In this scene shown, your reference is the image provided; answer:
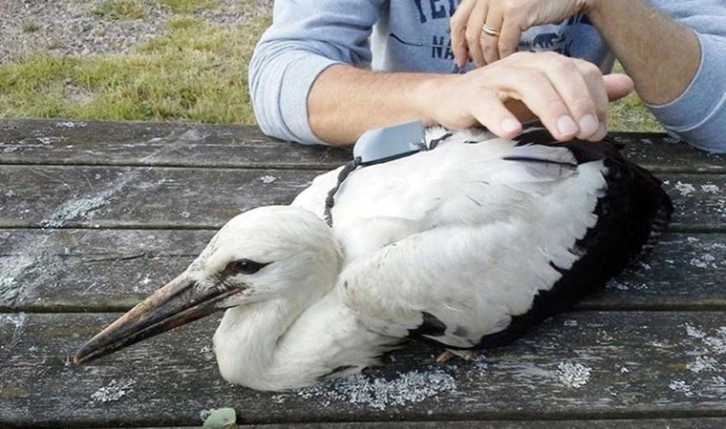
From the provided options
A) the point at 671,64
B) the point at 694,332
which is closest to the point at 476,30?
the point at 671,64

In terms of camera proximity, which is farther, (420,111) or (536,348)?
(420,111)

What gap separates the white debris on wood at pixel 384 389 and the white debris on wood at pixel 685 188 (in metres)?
0.83

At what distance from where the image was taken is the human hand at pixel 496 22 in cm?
191

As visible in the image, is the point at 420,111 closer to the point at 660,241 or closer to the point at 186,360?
the point at 660,241

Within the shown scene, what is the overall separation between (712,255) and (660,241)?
0.10 meters

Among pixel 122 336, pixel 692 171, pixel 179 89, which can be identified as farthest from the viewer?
pixel 179 89

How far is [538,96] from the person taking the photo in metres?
1.60

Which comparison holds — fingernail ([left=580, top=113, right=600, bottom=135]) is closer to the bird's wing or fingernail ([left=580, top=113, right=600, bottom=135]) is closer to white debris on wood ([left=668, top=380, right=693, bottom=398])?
the bird's wing

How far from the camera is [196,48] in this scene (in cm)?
459

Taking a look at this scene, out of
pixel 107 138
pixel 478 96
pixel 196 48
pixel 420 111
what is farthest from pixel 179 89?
pixel 478 96

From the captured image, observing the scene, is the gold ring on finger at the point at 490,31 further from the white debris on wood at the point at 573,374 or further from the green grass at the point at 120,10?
the green grass at the point at 120,10

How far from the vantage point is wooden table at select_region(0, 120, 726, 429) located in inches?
58.2

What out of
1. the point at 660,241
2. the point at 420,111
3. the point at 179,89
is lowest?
the point at 179,89

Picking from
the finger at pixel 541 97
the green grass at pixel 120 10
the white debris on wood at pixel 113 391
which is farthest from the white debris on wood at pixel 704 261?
the green grass at pixel 120 10
